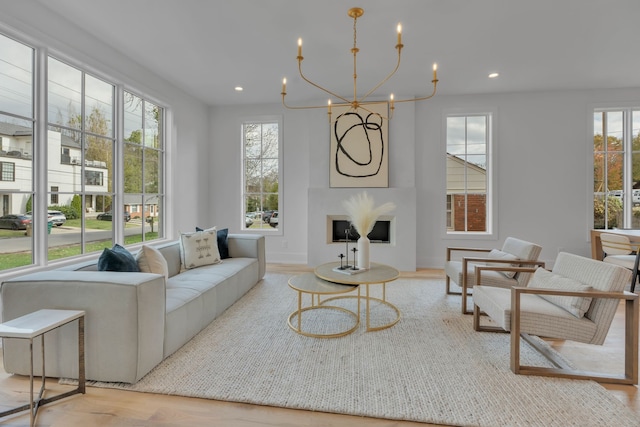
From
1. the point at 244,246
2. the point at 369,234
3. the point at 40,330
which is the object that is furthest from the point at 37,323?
the point at 369,234

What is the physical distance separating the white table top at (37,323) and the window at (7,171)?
1556mm

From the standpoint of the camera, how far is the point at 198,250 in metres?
3.42

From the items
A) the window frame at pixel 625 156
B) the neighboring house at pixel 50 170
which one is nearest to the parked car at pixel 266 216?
the neighboring house at pixel 50 170

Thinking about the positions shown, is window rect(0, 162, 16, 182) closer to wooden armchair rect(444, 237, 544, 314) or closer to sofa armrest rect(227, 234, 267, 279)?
sofa armrest rect(227, 234, 267, 279)

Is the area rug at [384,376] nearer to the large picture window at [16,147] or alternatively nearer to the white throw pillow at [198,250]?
the white throw pillow at [198,250]

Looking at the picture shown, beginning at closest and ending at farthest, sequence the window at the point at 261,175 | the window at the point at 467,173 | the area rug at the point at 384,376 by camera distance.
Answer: the area rug at the point at 384,376, the window at the point at 467,173, the window at the point at 261,175

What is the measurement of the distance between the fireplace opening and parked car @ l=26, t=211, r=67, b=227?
3.54 metres

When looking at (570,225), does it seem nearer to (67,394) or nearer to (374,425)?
(374,425)

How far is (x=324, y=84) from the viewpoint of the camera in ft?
15.0

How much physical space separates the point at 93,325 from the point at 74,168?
7.20ft

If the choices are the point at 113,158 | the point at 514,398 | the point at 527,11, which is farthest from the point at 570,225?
the point at 113,158

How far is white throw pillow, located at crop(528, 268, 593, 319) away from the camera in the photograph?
6.42 feet

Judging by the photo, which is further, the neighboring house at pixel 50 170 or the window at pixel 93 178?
the window at pixel 93 178

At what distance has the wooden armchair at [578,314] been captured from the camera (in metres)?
1.87
